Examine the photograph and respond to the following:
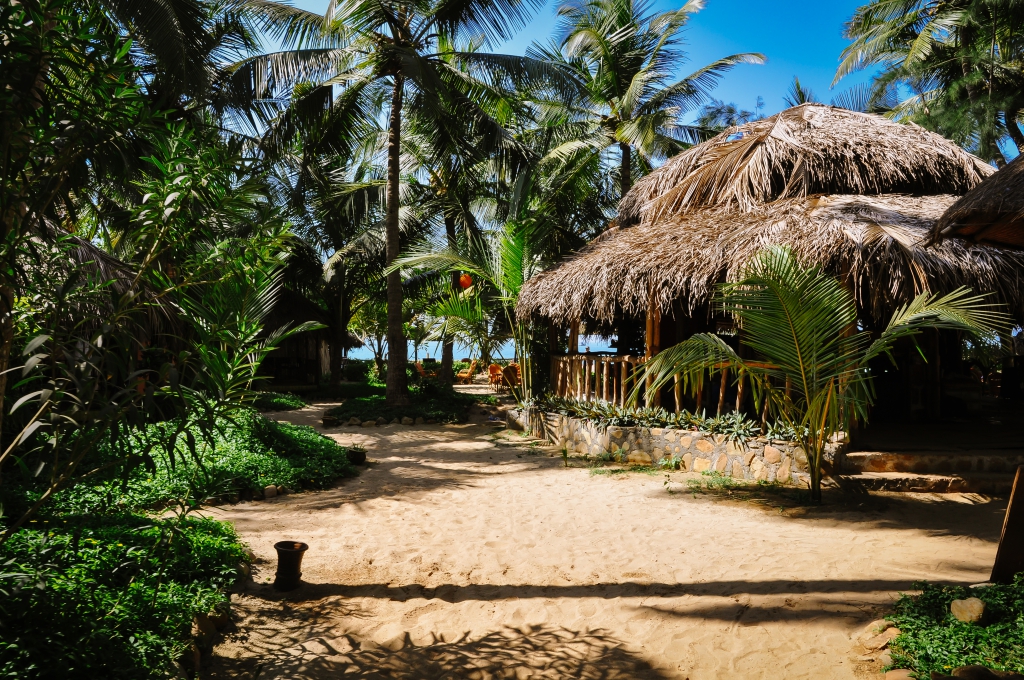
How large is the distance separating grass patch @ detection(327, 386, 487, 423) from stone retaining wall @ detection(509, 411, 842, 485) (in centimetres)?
362

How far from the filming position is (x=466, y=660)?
3340mm

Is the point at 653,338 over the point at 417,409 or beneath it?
over

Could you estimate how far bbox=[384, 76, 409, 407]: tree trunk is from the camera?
507 inches

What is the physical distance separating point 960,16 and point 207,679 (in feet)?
57.4

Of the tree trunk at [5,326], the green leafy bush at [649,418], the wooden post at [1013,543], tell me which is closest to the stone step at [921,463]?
the green leafy bush at [649,418]

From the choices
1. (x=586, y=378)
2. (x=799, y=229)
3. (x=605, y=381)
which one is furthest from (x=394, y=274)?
(x=799, y=229)

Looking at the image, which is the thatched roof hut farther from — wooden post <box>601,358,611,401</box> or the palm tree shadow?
the palm tree shadow

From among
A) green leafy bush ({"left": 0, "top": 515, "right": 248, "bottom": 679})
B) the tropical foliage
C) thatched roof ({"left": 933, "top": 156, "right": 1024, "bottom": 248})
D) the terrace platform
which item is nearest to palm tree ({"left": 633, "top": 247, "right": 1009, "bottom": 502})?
thatched roof ({"left": 933, "top": 156, "right": 1024, "bottom": 248})

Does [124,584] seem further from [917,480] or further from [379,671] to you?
[917,480]

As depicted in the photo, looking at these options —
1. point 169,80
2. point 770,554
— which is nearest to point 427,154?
point 169,80

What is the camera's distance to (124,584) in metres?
3.29

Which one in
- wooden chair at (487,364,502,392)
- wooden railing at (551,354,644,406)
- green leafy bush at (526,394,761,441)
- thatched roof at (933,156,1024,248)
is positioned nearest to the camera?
thatched roof at (933,156,1024,248)

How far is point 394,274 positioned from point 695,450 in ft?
24.4

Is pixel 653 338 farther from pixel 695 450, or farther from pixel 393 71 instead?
pixel 393 71
